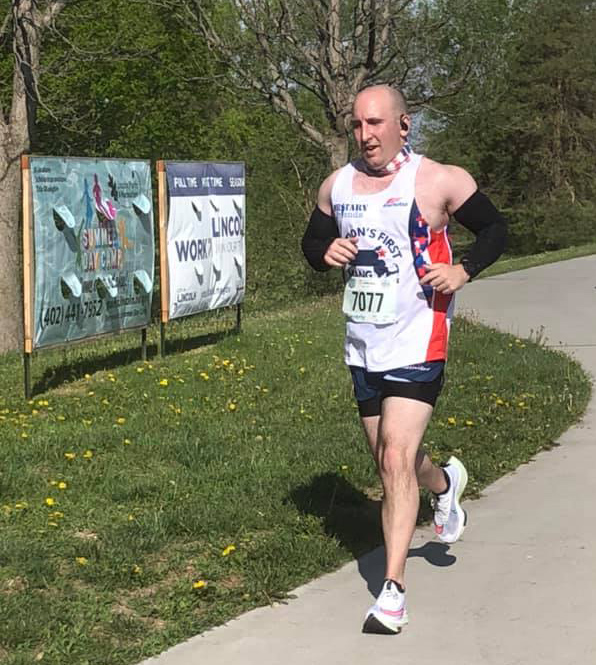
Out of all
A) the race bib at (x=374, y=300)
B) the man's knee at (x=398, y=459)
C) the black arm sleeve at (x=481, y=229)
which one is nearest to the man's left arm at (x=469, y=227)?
the black arm sleeve at (x=481, y=229)

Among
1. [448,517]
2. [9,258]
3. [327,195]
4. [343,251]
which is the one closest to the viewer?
[343,251]

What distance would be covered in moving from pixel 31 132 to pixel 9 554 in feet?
36.4

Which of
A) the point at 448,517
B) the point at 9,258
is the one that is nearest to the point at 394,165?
the point at 448,517

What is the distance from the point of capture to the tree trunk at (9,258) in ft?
48.5

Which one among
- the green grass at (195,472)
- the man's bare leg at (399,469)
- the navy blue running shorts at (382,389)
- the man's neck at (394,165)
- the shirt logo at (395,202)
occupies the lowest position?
the green grass at (195,472)

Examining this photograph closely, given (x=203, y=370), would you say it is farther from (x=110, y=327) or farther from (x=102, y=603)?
(x=102, y=603)

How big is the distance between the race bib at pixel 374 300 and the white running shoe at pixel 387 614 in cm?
100

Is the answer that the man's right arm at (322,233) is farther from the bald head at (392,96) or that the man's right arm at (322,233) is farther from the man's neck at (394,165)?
the bald head at (392,96)

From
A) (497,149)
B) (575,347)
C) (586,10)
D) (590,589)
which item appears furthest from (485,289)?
(586,10)

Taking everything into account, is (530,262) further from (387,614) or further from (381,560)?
(387,614)

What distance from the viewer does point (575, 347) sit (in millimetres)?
11625

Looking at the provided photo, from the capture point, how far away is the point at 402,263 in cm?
454

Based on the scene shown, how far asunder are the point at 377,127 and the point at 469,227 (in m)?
0.52

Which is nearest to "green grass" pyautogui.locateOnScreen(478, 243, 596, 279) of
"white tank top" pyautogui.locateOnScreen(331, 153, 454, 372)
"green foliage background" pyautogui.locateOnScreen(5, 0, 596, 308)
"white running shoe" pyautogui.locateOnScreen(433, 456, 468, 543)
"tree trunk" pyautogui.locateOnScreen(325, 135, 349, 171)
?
"green foliage background" pyautogui.locateOnScreen(5, 0, 596, 308)
